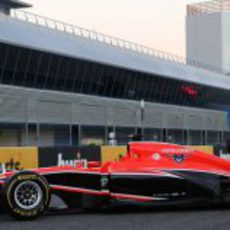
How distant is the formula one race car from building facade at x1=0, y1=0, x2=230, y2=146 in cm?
1271

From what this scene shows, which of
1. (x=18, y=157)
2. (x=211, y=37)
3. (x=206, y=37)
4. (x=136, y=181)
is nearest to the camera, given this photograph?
(x=136, y=181)

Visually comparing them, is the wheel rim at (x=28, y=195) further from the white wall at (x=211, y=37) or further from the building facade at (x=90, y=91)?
the white wall at (x=211, y=37)

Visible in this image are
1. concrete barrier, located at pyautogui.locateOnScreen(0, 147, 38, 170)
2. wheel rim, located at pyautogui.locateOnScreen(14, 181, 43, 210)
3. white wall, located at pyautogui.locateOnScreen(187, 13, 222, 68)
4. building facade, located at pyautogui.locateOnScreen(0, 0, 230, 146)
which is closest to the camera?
wheel rim, located at pyautogui.locateOnScreen(14, 181, 43, 210)

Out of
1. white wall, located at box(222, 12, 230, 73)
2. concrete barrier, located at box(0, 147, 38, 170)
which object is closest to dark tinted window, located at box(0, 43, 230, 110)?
concrete barrier, located at box(0, 147, 38, 170)

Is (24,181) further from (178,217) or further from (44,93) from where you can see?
(44,93)

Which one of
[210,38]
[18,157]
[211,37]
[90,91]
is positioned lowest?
[18,157]

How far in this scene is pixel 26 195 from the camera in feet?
30.3

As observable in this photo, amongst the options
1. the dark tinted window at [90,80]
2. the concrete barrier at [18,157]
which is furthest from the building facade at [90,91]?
the concrete barrier at [18,157]

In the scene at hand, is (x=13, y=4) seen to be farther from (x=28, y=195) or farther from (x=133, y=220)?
(x=133, y=220)

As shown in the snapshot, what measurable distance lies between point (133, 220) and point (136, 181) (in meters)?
1.00

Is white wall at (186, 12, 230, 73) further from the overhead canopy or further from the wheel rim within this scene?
the wheel rim

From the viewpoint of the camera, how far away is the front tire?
9.03 meters

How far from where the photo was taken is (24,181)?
9.21m

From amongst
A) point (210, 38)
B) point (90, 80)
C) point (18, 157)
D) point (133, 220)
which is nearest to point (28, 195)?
point (133, 220)
